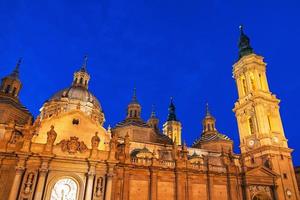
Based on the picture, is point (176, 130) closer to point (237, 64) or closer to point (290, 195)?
point (237, 64)

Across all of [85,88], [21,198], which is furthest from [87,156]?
[85,88]

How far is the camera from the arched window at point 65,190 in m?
24.5

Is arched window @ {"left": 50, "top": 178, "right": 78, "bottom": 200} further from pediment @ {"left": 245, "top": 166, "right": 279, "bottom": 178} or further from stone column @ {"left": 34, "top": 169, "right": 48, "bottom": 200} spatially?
pediment @ {"left": 245, "top": 166, "right": 279, "bottom": 178}

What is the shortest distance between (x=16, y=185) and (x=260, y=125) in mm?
37074

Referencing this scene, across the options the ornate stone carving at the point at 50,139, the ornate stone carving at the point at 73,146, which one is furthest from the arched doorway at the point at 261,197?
the ornate stone carving at the point at 50,139

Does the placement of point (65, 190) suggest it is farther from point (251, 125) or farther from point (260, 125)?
point (251, 125)

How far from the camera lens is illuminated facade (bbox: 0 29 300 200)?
24406 millimetres

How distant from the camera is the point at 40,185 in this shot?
23.5 meters

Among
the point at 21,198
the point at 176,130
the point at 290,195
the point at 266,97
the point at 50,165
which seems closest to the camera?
the point at 21,198

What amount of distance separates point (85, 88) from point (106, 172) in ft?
97.8

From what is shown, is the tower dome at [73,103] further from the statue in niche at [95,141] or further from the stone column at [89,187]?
the stone column at [89,187]

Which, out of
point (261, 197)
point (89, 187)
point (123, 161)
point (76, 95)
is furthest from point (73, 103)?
point (261, 197)

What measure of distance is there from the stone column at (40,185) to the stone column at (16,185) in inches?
63.5

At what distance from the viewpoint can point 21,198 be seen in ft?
73.9
